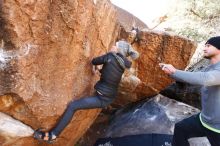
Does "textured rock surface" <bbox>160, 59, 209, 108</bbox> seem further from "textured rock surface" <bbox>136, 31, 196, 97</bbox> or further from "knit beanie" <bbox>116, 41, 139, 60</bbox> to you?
"knit beanie" <bbox>116, 41, 139, 60</bbox>

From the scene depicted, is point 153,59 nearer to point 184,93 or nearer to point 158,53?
point 158,53

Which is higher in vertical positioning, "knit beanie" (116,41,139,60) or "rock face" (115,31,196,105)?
"knit beanie" (116,41,139,60)

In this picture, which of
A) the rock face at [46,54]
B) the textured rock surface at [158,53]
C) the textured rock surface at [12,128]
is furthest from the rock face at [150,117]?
the textured rock surface at [12,128]

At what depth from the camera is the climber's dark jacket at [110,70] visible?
561cm

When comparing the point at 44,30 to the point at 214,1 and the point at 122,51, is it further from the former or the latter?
the point at 214,1

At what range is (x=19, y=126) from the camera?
552 cm

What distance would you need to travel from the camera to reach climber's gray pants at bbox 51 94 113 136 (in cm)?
564

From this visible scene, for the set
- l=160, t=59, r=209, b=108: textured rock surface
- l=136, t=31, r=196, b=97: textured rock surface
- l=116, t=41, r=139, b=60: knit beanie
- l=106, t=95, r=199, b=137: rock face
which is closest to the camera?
l=116, t=41, r=139, b=60: knit beanie

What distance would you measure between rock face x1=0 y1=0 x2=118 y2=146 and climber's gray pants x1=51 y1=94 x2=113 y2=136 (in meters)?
0.11

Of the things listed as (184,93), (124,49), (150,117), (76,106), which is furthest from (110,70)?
(184,93)

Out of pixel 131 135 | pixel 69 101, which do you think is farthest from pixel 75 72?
pixel 131 135

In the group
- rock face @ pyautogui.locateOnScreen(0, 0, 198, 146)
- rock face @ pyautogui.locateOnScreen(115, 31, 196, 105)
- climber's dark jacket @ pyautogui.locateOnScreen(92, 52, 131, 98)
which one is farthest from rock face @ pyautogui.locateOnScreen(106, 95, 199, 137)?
climber's dark jacket @ pyautogui.locateOnScreen(92, 52, 131, 98)

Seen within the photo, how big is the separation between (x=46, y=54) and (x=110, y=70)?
1.04 metres

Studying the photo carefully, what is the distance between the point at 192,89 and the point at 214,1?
4.62 meters
